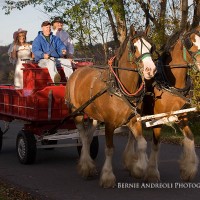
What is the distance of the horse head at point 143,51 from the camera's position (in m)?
7.55

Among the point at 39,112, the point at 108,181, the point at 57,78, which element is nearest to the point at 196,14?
the point at 57,78

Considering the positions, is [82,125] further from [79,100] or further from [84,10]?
[84,10]

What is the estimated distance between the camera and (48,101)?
10148mm

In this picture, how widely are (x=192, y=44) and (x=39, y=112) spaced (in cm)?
323

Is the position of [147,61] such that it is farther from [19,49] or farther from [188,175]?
[19,49]

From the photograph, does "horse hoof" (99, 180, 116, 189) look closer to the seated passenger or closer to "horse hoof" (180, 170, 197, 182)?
"horse hoof" (180, 170, 197, 182)

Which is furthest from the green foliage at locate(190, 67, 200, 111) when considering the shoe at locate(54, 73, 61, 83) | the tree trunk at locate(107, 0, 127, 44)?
the tree trunk at locate(107, 0, 127, 44)

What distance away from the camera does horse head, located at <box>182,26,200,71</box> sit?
8.16 m

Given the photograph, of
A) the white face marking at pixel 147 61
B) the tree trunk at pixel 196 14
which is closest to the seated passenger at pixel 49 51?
the white face marking at pixel 147 61

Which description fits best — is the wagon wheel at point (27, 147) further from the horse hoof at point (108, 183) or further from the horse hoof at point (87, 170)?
the horse hoof at point (108, 183)

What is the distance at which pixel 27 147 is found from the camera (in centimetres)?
1009

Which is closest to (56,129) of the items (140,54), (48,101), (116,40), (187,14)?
(48,101)

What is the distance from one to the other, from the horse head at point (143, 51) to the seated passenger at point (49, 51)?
2.86 m

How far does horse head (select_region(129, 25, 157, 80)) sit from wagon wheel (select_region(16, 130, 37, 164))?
10.4 feet
